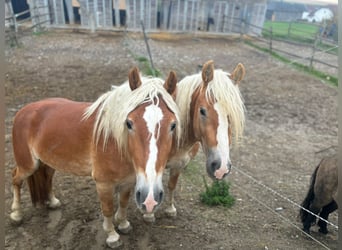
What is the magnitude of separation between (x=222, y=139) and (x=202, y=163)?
2.51m

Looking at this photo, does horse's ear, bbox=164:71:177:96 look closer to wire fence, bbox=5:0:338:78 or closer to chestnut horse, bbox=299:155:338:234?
chestnut horse, bbox=299:155:338:234

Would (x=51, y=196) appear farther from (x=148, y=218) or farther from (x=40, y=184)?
(x=148, y=218)

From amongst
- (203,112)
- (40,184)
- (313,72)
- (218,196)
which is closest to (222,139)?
(203,112)

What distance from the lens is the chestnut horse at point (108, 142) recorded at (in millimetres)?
1969

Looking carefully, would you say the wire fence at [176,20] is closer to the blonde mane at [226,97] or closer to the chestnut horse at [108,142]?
the blonde mane at [226,97]

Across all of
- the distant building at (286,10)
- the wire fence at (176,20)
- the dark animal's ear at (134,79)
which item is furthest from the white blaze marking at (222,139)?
the distant building at (286,10)

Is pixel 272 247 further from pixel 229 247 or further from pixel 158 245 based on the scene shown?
pixel 158 245

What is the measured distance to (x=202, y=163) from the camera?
4707mm

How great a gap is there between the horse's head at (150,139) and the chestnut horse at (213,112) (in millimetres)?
320

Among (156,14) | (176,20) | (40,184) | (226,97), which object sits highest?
(226,97)

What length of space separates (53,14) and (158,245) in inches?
528

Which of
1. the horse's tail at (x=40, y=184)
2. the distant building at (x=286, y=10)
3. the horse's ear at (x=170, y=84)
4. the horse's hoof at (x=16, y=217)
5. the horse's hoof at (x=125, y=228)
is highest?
the horse's ear at (x=170, y=84)

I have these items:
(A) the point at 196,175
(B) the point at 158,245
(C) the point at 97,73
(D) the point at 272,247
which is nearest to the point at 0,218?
(B) the point at 158,245

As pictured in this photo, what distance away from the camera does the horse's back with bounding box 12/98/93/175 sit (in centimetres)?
262
